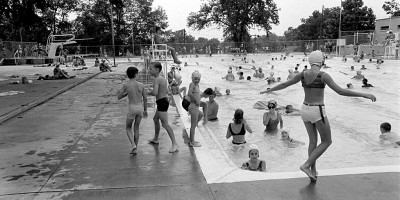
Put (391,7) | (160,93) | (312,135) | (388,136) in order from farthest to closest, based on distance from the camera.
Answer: (391,7)
(388,136)
(160,93)
(312,135)

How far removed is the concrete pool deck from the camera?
14.1ft

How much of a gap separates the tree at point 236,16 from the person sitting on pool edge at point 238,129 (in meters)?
61.9

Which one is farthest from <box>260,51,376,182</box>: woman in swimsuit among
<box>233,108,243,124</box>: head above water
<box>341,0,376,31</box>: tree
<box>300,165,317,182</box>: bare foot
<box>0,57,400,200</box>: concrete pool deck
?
<box>341,0,376,31</box>: tree

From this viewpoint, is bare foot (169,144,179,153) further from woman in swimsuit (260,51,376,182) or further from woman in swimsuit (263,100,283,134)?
woman in swimsuit (263,100,283,134)

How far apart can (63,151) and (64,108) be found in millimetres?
4777

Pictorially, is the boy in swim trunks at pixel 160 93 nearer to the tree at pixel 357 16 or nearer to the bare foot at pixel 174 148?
the bare foot at pixel 174 148

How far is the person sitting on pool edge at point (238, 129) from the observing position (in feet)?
23.8

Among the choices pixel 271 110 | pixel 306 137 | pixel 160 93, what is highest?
pixel 160 93

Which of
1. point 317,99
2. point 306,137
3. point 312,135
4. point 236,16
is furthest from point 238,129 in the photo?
point 236,16

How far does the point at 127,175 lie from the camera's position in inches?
197

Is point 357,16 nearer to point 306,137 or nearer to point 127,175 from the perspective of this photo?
point 306,137

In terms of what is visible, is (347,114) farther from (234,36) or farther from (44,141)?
(234,36)

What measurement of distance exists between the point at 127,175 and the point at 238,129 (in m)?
3.10

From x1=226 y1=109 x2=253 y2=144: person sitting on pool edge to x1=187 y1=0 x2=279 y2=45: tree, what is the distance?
61873 mm
